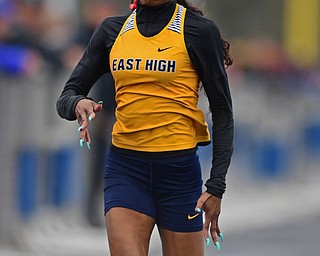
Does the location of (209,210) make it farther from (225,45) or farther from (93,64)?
(93,64)

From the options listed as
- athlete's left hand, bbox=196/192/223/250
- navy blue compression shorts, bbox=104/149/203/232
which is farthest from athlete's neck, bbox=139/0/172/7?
athlete's left hand, bbox=196/192/223/250

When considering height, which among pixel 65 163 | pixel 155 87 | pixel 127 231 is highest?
pixel 155 87

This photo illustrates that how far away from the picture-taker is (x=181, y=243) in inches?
250

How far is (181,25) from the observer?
6234 mm

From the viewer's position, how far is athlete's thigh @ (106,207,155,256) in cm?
618

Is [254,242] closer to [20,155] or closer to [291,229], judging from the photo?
[291,229]

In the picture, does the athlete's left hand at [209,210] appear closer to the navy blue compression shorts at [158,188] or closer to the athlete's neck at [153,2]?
the navy blue compression shorts at [158,188]

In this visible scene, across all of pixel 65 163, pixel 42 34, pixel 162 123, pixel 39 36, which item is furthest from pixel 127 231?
pixel 42 34

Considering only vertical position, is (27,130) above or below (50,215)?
above

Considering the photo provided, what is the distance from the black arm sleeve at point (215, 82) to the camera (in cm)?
619

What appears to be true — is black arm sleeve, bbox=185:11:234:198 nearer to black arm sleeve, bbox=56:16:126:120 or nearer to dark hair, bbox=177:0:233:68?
dark hair, bbox=177:0:233:68

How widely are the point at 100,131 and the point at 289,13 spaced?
569 inches

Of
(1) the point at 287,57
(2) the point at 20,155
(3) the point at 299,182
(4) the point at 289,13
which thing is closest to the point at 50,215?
(2) the point at 20,155

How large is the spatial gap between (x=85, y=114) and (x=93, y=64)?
480 millimetres
